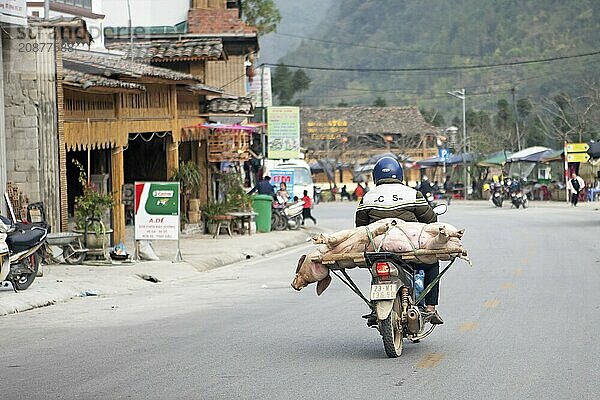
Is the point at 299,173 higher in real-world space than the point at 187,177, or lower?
lower

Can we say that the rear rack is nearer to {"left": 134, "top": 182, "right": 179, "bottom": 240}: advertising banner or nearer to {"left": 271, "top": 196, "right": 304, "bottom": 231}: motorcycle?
{"left": 134, "top": 182, "right": 179, "bottom": 240}: advertising banner

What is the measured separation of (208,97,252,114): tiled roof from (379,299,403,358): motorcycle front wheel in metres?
23.2

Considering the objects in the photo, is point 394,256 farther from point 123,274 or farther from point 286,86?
point 286,86

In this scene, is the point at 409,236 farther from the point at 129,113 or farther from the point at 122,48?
the point at 122,48

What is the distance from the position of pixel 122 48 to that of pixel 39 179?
15526 millimetres

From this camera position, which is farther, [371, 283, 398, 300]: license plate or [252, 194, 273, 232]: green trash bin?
[252, 194, 273, 232]: green trash bin

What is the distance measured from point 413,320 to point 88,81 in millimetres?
12015

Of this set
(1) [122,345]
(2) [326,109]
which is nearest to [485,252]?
(1) [122,345]

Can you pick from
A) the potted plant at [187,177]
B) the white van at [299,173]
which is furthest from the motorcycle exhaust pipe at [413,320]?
the white van at [299,173]

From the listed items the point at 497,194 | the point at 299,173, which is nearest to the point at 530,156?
the point at 497,194

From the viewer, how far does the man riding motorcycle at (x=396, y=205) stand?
32.2 feet

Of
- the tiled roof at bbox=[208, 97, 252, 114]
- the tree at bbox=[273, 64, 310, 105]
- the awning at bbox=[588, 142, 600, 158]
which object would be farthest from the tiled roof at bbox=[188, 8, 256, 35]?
the tree at bbox=[273, 64, 310, 105]

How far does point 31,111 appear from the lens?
63.7ft

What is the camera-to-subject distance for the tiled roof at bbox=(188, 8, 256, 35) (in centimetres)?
4028
